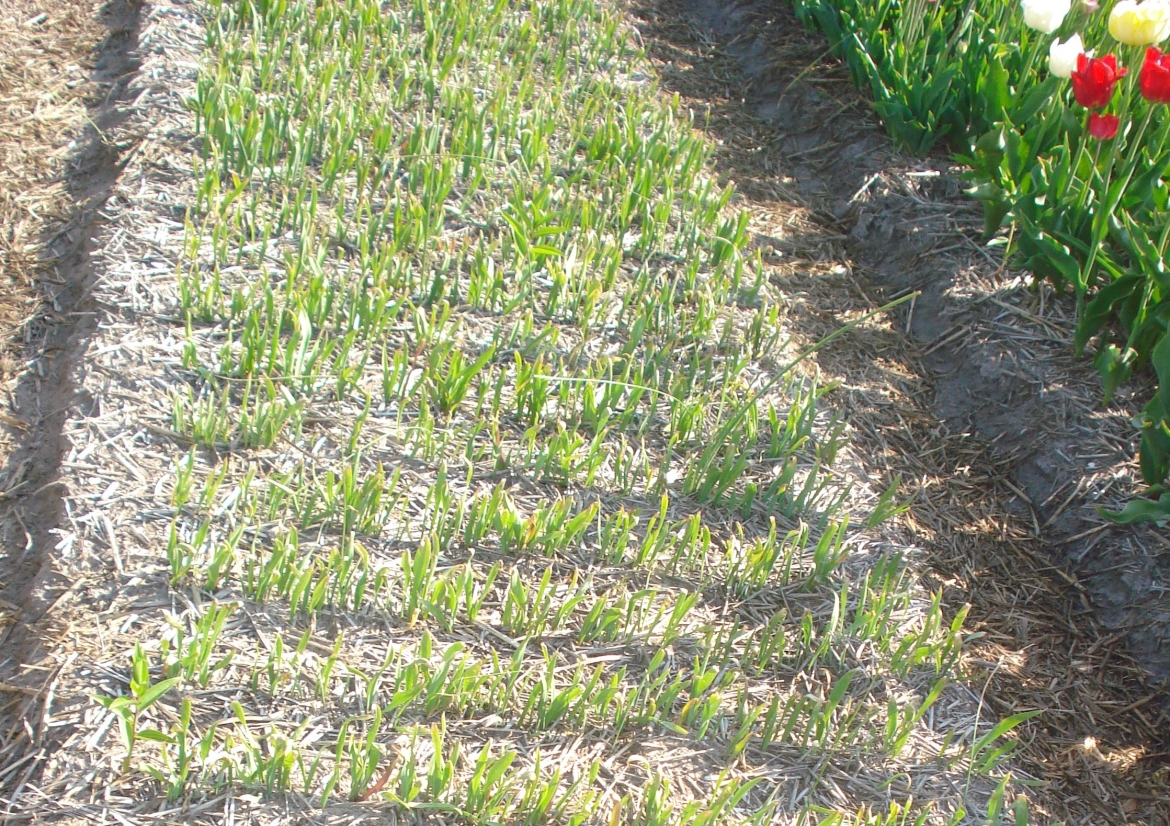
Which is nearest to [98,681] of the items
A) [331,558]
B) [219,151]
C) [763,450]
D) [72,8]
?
[331,558]

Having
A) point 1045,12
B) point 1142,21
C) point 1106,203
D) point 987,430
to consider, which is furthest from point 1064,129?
point 987,430

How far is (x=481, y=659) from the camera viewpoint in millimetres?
2061

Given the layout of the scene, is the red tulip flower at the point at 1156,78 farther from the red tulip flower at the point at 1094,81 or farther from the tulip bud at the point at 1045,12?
the tulip bud at the point at 1045,12

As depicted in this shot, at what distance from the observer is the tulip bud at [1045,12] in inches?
122

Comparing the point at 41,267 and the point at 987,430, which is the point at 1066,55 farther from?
the point at 41,267

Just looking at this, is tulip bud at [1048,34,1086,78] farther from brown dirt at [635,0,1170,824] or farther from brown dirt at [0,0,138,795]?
brown dirt at [0,0,138,795]

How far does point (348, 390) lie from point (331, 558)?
2.10 feet

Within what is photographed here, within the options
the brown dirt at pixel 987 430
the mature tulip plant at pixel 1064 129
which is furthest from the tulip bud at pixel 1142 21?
the brown dirt at pixel 987 430

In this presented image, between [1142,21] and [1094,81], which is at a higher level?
[1142,21]

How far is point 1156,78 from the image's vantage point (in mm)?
2613

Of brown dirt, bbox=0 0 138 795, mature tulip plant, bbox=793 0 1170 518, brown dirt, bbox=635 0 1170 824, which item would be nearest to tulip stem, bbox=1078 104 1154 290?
mature tulip plant, bbox=793 0 1170 518

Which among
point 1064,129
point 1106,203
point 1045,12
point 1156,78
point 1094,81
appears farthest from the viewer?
point 1064,129

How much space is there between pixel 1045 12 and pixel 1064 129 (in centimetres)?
48

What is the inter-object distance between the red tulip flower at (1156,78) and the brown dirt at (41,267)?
8.87 ft
